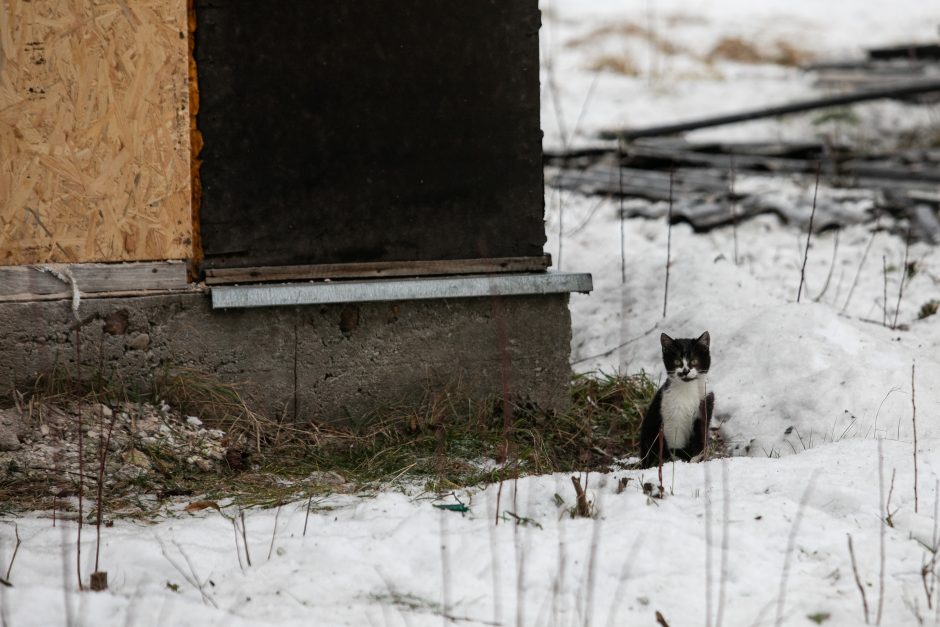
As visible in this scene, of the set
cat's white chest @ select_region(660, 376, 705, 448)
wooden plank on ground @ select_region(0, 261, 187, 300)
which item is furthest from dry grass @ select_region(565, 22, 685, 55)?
wooden plank on ground @ select_region(0, 261, 187, 300)

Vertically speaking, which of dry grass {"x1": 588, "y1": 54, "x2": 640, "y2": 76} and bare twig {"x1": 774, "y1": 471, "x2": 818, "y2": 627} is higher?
dry grass {"x1": 588, "y1": 54, "x2": 640, "y2": 76}

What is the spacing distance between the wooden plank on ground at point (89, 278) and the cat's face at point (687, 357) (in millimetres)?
2379

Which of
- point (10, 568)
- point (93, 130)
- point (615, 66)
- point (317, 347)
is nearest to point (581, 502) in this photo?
point (317, 347)

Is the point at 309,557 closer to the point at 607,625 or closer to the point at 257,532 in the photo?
the point at 257,532

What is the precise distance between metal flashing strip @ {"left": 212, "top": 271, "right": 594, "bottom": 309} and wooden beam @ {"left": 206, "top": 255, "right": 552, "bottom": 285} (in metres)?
0.05

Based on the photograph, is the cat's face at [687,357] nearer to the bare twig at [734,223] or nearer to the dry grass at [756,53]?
the bare twig at [734,223]

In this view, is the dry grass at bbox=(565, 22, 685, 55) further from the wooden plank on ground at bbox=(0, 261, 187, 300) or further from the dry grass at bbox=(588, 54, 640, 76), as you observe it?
the wooden plank on ground at bbox=(0, 261, 187, 300)

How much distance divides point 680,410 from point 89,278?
9.38 ft

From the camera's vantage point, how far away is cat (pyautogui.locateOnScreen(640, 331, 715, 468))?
4641 millimetres

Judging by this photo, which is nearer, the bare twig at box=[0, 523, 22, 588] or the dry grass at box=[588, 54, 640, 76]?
the bare twig at box=[0, 523, 22, 588]

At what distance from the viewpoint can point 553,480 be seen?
3.95m

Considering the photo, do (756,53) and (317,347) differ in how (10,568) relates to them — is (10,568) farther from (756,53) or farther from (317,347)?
(756,53)

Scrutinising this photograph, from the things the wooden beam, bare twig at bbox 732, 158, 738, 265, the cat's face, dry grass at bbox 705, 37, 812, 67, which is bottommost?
the cat's face

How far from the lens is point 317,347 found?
4.80 m
